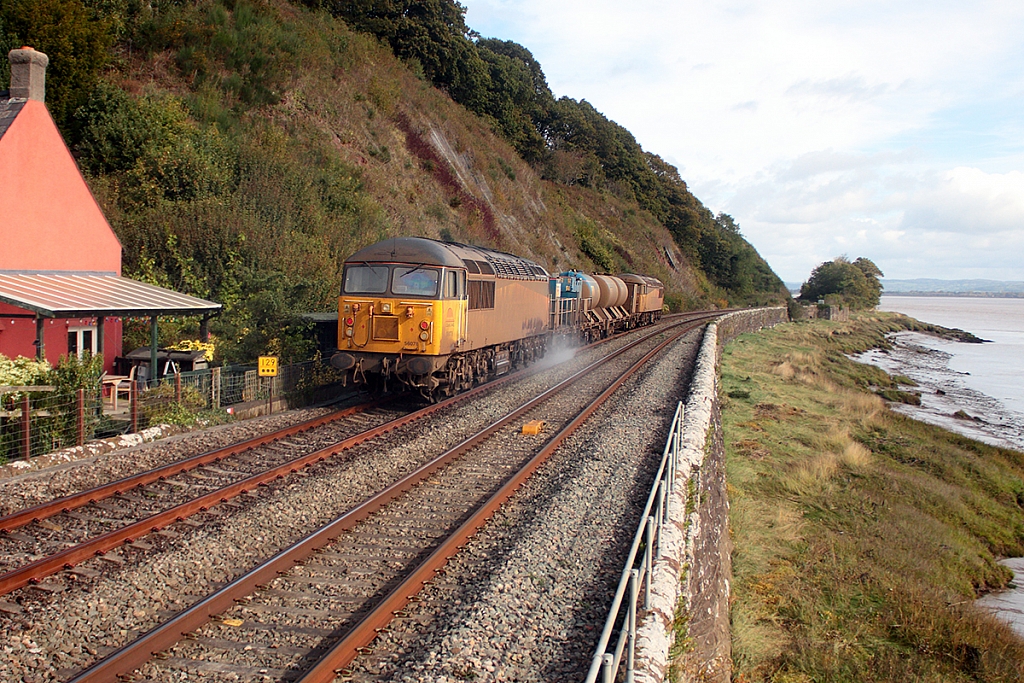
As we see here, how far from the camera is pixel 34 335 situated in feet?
46.3

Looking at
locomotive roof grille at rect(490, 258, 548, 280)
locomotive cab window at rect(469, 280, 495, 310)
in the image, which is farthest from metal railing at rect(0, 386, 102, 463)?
locomotive roof grille at rect(490, 258, 548, 280)

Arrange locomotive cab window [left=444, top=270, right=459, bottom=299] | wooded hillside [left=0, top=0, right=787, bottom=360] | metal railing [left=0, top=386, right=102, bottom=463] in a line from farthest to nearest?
wooded hillside [left=0, top=0, right=787, bottom=360], locomotive cab window [left=444, top=270, right=459, bottom=299], metal railing [left=0, top=386, right=102, bottom=463]

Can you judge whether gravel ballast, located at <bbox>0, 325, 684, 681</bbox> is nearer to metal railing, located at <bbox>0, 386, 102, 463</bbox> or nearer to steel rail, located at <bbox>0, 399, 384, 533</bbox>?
steel rail, located at <bbox>0, 399, 384, 533</bbox>

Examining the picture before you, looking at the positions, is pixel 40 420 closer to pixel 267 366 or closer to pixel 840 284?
pixel 267 366

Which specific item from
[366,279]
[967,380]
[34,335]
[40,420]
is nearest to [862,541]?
[366,279]

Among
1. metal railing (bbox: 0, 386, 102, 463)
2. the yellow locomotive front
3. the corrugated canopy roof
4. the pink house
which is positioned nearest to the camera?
metal railing (bbox: 0, 386, 102, 463)

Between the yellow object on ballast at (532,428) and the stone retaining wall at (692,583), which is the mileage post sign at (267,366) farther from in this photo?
the stone retaining wall at (692,583)

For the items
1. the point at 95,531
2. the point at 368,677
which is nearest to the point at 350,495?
the point at 95,531

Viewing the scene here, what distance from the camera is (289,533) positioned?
7840 millimetres

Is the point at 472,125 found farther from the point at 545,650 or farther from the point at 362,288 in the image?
the point at 545,650

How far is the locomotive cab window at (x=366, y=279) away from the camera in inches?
600

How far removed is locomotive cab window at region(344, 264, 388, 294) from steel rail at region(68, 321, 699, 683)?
550 centimetres

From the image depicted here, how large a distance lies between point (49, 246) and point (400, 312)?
728cm

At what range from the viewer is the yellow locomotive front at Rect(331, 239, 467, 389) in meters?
14.8
